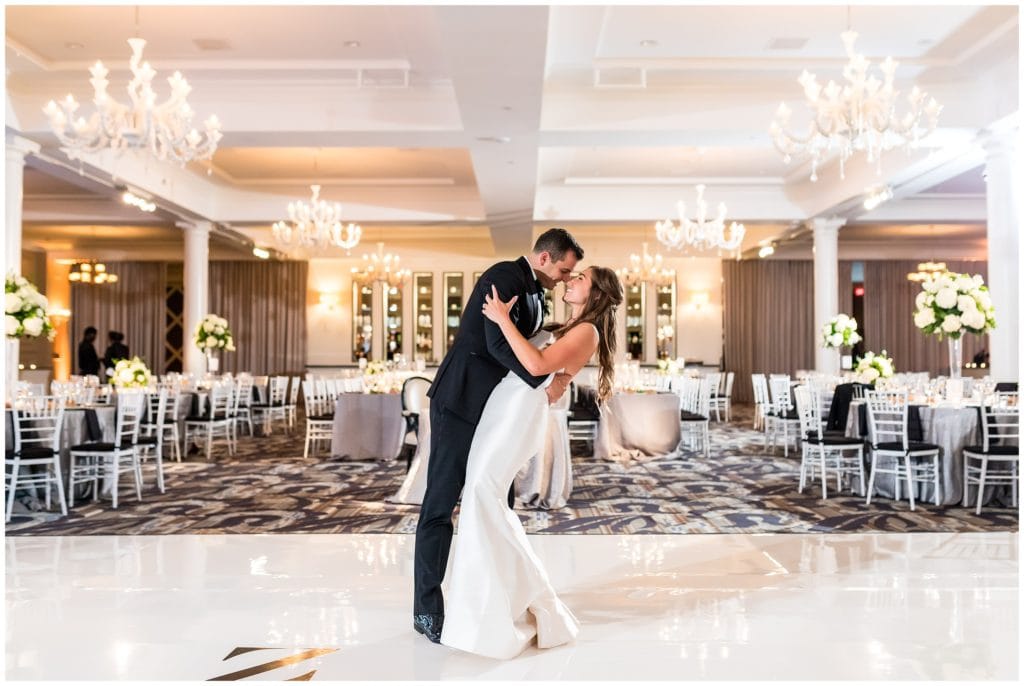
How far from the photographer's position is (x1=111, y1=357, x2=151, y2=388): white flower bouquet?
941 centimetres

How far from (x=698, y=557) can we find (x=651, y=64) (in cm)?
560

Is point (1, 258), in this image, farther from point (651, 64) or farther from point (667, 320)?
point (667, 320)

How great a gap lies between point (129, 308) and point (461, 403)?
19.9 m

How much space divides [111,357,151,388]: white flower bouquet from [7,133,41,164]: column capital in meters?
2.72

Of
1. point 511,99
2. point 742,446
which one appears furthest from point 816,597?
point 742,446

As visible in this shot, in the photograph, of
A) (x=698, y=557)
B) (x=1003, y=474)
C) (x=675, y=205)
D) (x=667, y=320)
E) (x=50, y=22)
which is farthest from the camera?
(x=667, y=320)

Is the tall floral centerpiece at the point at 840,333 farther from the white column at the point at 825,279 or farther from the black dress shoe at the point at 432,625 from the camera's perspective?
the black dress shoe at the point at 432,625

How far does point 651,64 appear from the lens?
8.92 metres

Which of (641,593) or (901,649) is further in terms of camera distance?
(641,593)

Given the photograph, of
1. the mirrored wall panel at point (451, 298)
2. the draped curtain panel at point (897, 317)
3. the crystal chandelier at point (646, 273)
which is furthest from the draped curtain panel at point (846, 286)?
the mirrored wall panel at point (451, 298)

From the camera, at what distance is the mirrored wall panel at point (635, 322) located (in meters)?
20.6

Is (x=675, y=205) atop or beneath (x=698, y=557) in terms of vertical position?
atop

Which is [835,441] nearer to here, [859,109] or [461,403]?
[859,109]

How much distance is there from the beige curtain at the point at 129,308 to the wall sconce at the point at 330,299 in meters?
3.93
